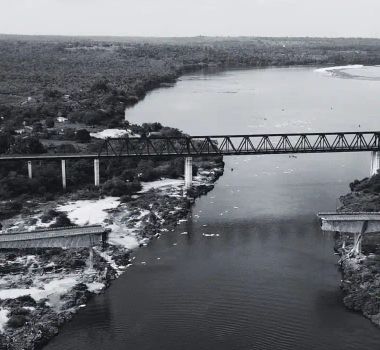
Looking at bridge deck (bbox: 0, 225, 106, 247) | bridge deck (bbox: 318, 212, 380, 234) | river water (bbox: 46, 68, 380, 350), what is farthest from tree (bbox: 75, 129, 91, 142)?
bridge deck (bbox: 318, 212, 380, 234)

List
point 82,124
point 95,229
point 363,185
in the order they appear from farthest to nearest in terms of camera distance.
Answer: point 82,124, point 363,185, point 95,229

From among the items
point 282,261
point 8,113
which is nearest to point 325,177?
point 282,261

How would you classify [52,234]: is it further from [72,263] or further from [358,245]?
[358,245]

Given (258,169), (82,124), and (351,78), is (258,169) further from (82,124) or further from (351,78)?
(351,78)

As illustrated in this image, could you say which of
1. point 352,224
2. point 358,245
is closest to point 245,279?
point 352,224

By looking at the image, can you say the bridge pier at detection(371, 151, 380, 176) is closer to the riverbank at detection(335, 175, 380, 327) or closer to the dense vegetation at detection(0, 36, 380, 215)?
the riverbank at detection(335, 175, 380, 327)

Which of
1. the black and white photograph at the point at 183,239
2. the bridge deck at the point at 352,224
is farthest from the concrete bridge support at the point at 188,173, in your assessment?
the bridge deck at the point at 352,224
